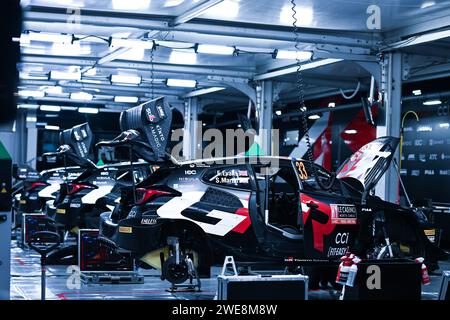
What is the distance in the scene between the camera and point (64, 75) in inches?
645

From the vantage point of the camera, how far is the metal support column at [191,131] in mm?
20141

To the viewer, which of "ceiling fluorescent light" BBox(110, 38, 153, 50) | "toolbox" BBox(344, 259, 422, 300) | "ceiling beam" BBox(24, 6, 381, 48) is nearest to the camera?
"toolbox" BBox(344, 259, 422, 300)

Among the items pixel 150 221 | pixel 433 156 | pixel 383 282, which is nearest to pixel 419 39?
pixel 433 156

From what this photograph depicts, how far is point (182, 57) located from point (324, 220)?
8.14 metres

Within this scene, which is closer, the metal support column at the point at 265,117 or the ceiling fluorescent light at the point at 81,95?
the metal support column at the point at 265,117

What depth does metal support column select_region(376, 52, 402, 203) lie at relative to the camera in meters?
12.1

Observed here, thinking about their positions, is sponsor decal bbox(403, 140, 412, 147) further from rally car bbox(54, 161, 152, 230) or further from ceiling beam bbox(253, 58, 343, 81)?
rally car bbox(54, 161, 152, 230)

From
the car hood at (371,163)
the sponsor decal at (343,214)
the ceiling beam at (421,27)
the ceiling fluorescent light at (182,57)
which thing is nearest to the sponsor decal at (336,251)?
the sponsor decal at (343,214)

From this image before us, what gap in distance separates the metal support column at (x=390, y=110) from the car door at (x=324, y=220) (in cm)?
471

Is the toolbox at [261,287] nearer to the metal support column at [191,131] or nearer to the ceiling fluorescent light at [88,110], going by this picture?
the metal support column at [191,131]

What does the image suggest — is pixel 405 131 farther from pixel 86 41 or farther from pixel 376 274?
pixel 376 274

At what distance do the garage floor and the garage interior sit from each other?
0.02m

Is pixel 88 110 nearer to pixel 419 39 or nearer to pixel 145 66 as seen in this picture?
pixel 145 66

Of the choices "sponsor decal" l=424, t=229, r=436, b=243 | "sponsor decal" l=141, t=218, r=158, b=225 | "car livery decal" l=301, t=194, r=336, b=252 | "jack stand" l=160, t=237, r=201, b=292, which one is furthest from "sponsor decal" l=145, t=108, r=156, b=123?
"sponsor decal" l=424, t=229, r=436, b=243
